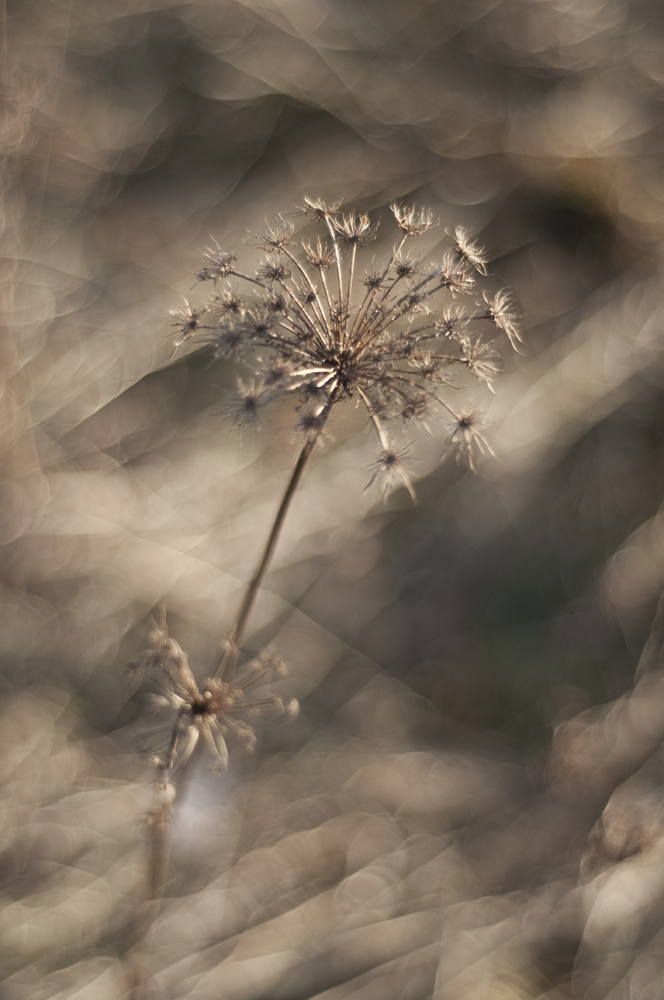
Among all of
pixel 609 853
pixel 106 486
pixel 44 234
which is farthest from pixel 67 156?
pixel 609 853

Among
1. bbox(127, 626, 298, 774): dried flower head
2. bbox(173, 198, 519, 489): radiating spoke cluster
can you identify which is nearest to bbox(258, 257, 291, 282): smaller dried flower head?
bbox(173, 198, 519, 489): radiating spoke cluster

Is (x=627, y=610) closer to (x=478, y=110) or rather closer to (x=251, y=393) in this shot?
(x=251, y=393)

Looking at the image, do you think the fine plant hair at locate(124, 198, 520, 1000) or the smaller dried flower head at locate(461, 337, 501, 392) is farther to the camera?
the smaller dried flower head at locate(461, 337, 501, 392)

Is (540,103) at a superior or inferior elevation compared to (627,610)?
superior

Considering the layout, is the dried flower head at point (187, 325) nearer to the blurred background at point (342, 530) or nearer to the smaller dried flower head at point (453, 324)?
the smaller dried flower head at point (453, 324)

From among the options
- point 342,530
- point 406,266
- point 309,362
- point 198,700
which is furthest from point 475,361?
point 342,530

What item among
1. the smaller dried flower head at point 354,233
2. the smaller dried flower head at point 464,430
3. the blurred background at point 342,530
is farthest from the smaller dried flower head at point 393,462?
the blurred background at point 342,530

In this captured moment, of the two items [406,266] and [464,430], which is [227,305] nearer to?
[406,266]

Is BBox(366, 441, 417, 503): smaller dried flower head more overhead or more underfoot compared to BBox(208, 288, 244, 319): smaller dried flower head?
more underfoot

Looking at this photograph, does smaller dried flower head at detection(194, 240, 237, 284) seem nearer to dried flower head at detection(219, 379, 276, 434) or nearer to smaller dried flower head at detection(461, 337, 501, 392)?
A: dried flower head at detection(219, 379, 276, 434)
